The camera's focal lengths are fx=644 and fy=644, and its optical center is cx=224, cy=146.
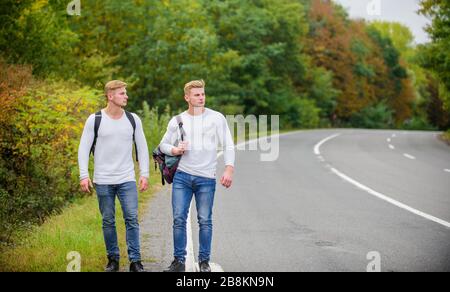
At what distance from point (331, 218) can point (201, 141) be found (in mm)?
4022

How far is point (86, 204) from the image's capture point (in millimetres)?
11180

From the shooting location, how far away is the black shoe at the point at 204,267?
6.36 metres

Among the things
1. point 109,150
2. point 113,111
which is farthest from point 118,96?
point 109,150

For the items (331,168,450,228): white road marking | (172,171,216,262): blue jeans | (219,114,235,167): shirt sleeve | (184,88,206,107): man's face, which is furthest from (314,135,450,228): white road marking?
(184,88,206,107): man's face

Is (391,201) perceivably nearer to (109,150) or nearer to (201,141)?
(201,141)

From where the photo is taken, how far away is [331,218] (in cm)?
987

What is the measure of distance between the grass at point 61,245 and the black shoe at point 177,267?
596 millimetres

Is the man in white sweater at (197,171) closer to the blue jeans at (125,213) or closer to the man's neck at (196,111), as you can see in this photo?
the man's neck at (196,111)

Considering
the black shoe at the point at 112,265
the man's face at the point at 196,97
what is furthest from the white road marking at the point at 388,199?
the black shoe at the point at 112,265

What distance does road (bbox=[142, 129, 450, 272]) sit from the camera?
7.08 metres

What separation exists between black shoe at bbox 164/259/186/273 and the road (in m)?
0.51
